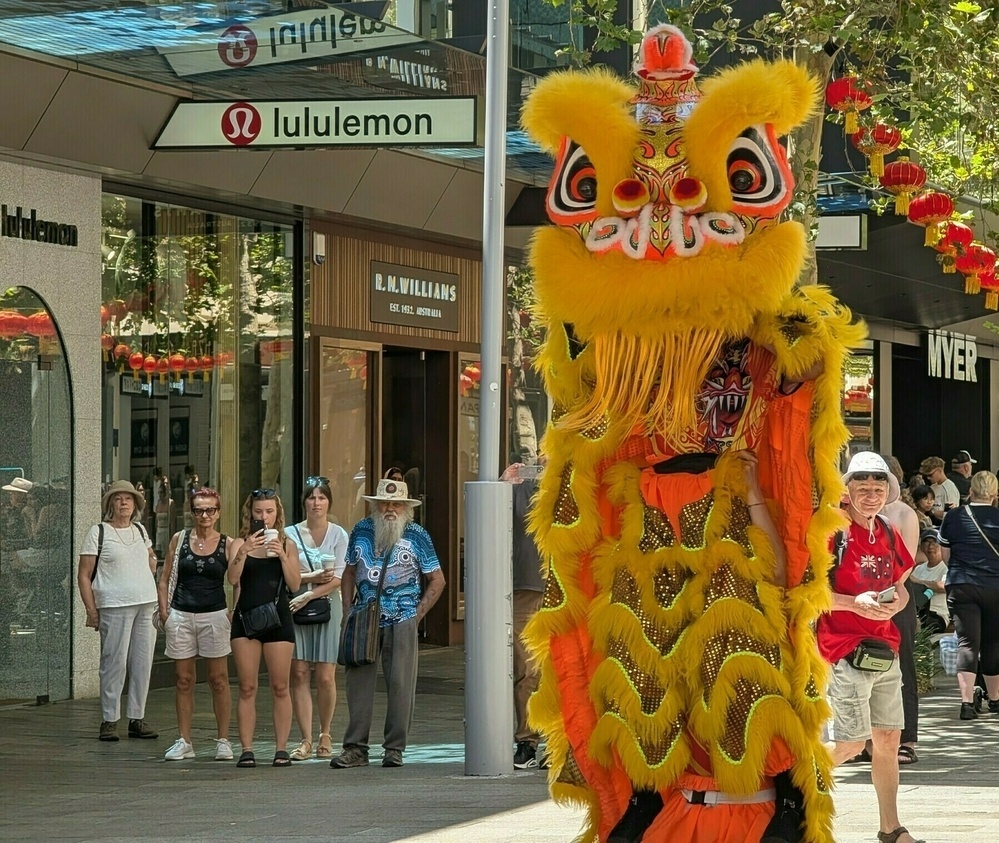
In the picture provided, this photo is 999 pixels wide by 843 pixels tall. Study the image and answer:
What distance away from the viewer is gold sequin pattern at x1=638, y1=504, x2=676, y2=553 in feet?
17.9

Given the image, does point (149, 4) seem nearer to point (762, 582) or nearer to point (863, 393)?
point (762, 582)

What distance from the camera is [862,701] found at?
7.60 meters

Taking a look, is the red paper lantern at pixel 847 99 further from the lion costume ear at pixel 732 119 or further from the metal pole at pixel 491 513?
the lion costume ear at pixel 732 119

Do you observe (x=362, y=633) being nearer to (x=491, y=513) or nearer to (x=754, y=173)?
A: (x=491, y=513)

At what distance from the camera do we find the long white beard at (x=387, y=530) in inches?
428

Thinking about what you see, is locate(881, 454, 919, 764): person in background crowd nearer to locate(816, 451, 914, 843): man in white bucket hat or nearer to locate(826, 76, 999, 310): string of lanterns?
locate(816, 451, 914, 843): man in white bucket hat

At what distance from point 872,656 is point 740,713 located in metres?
2.43

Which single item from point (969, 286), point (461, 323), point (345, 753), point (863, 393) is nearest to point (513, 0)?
point (461, 323)

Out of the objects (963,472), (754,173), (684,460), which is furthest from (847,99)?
(963,472)

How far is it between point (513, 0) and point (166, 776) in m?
11.2

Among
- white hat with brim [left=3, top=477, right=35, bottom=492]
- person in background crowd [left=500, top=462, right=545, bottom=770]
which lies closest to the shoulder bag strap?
person in background crowd [left=500, top=462, right=545, bottom=770]

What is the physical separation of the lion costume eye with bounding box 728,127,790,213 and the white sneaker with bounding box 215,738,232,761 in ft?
22.8

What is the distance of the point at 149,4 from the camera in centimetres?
1190

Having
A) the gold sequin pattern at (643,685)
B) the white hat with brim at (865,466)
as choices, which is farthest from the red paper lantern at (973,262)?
the gold sequin pattern at (643,685)
